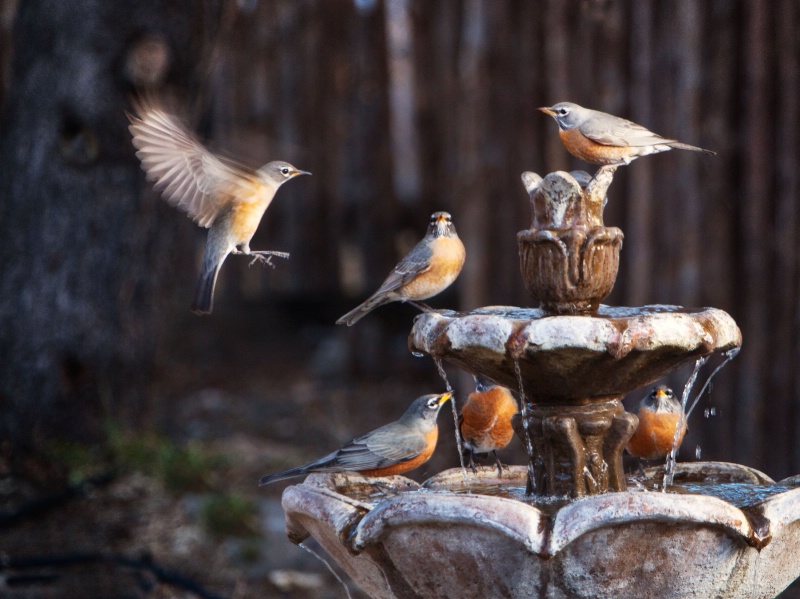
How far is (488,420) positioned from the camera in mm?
4359

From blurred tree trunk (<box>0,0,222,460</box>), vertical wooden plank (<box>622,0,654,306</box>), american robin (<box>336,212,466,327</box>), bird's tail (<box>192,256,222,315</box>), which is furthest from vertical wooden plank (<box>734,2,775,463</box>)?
blurred tree trunk (<box>0,0,222,460</box>)

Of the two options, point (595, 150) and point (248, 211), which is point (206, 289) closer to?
point (248, 211)

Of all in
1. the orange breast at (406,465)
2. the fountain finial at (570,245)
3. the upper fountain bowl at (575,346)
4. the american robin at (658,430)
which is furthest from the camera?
the american robin at (658,430)

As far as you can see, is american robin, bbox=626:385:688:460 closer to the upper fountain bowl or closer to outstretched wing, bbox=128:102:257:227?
the upper fountain bowl

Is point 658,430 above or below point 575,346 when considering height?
below

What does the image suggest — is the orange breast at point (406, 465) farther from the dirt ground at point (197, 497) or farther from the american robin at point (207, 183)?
the dirt ground at point (197, 497)

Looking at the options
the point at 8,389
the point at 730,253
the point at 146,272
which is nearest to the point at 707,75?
the point at 730,253

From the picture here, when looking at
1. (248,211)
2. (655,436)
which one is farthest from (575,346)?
(248,211)

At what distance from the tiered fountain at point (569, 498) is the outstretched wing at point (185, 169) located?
3.43ft

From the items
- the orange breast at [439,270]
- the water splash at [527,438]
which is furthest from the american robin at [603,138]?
the water splash at [527,438]

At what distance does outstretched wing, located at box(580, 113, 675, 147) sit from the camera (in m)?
3.93

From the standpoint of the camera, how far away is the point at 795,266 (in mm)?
6047

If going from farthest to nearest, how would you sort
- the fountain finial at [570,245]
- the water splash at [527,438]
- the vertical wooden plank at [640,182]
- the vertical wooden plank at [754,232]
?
the vertical wooden plank at [640,182] → the vertical wooden plank at [754,232] → the water splash at [527,438] → the fountain finial at [570,245]

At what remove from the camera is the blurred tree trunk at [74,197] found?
738cm
